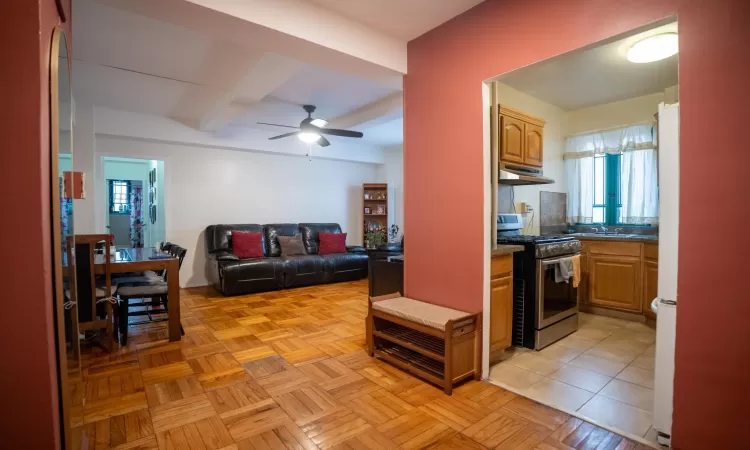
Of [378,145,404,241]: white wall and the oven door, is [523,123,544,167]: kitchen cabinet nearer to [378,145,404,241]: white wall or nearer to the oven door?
the oven door

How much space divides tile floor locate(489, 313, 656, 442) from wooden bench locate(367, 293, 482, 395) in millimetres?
319

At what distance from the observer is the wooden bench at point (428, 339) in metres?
2.16

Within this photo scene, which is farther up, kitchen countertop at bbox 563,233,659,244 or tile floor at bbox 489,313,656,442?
kitchen countertop at bbox 563,233,659,244

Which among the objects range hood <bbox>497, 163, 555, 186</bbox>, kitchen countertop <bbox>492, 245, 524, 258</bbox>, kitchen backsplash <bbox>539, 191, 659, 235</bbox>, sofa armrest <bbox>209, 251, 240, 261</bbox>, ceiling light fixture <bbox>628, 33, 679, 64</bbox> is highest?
ceiling light fixture <bbox>628, 33, 679, 64</bbox>

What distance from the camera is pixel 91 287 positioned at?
2.67 metres

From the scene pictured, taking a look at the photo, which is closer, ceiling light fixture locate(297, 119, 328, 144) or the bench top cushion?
the bench top cushion

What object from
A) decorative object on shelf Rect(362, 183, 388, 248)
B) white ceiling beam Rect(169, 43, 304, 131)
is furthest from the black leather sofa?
white ceiling beam Rect(169, 43, 304, 131)

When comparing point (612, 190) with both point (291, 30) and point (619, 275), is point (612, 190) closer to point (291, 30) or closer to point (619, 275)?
point (619, 275)

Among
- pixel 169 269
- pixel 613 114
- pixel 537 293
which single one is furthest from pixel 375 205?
pixel 537 293

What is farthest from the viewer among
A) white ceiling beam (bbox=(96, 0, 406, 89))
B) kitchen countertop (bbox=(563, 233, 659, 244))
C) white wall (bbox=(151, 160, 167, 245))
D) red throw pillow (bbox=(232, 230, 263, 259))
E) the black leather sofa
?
white wall (bbox=(151, 160, 167, 245))

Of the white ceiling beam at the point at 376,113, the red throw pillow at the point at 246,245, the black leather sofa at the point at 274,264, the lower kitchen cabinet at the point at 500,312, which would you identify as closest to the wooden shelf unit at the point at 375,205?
the black leather sofa at the point at 274,264

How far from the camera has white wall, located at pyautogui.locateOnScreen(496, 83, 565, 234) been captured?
3.60m

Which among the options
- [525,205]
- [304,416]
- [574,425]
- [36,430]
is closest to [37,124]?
[36,430]

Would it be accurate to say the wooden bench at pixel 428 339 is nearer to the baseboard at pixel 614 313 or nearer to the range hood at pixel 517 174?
A: the range hood at pixel 517 174
